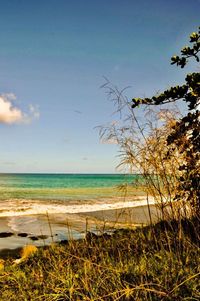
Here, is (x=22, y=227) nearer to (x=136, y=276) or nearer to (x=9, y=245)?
(x=9, y=245)

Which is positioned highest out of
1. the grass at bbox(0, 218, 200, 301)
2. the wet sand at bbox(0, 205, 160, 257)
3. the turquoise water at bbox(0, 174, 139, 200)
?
the grass at bbox(0, 218, 200, 301)

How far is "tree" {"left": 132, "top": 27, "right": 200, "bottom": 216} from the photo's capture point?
3.99m

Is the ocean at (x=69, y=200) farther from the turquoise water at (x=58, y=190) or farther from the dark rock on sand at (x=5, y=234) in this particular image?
the dark rock on sand at (x=5, y=234)

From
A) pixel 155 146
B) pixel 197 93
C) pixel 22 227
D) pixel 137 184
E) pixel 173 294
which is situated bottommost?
pixel 22 227

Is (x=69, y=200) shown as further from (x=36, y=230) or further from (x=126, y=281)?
(x=126, y=281)

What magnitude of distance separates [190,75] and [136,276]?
2.59 metres

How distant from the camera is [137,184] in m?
4.09

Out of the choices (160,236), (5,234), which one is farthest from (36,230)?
(160,236)

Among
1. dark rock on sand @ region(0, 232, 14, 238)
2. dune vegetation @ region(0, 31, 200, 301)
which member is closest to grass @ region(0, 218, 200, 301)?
dune vegetation @ region(0, 31, 200, 301)

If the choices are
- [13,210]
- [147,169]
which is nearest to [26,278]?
[147,169]

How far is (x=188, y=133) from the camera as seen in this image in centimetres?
416

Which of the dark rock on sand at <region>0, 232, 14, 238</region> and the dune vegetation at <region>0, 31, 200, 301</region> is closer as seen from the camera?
the dune vegetation at <region>0, 31, 200, 301</region>

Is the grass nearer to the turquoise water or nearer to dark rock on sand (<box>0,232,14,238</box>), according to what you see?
the turquoise water

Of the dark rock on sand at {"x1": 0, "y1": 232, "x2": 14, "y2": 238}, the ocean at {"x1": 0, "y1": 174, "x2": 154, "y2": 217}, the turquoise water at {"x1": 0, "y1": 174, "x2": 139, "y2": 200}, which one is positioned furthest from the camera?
the turquoise water at {"x1": 0, "y1": 174, "x2": 139, "y2": 200}
